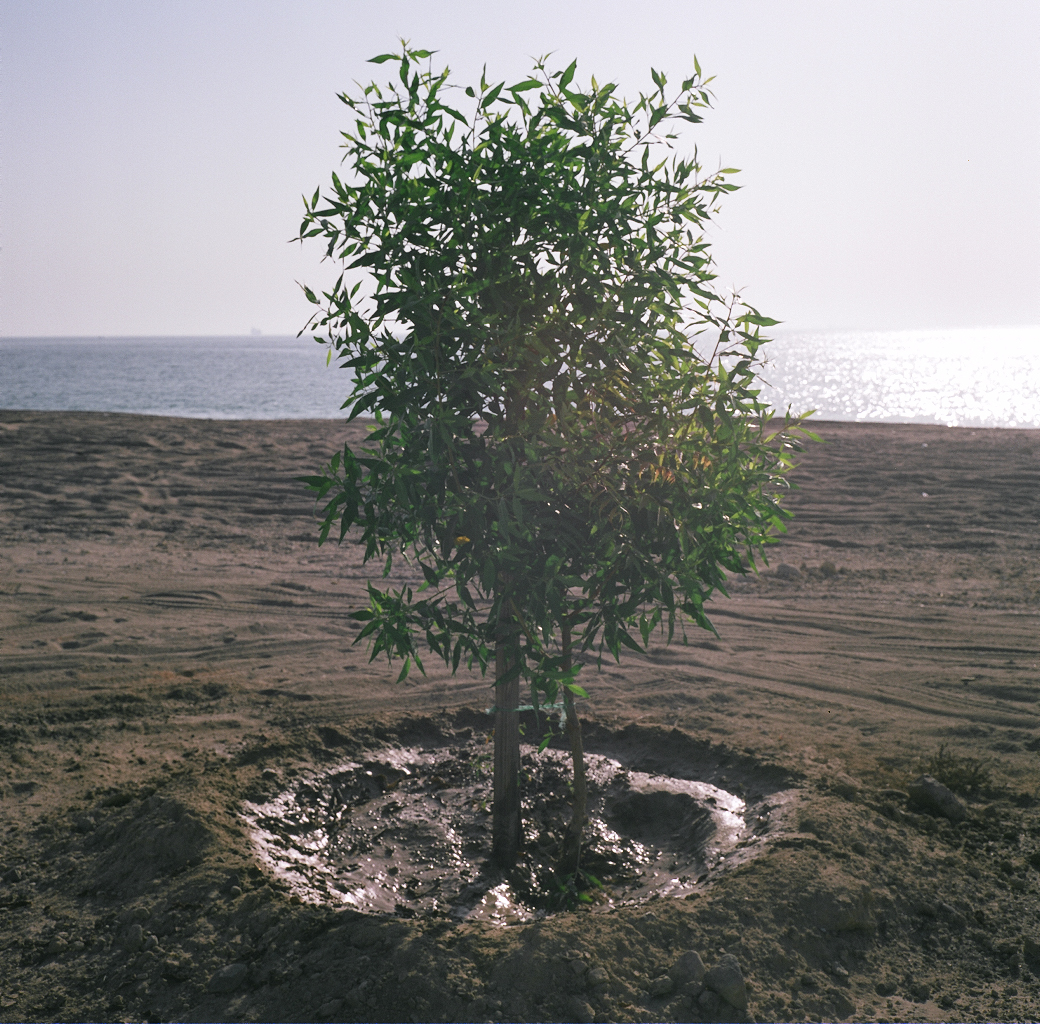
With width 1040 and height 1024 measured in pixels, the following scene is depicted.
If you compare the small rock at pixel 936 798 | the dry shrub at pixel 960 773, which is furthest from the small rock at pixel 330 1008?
the dry shrub at pixel 960 773

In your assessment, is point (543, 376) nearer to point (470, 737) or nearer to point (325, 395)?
point (470, 737)

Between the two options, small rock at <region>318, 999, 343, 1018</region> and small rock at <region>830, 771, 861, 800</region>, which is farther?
small rock at <region>830, 771, 861, 800</region>

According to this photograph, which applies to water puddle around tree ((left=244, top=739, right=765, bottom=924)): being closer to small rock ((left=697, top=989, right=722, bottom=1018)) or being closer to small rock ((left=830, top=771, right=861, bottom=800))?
small rock ((left=830, top=771, right=861, bottom=800))

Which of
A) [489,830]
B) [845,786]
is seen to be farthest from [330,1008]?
[845,786]

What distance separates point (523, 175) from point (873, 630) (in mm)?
6796

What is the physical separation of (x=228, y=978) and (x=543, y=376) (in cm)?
276

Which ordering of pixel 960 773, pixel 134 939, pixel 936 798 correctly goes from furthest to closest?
pixel 960 773, pixel 936 798, pixel 134 939

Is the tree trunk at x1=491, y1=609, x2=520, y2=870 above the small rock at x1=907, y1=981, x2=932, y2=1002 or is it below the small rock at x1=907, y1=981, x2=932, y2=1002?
above

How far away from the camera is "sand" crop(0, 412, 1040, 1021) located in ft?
11.0

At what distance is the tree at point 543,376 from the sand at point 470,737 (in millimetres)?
1249

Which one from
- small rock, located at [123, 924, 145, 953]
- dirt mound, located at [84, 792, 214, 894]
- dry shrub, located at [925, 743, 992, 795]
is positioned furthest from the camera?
dry shrub, located at [925, 743, 992, 795]

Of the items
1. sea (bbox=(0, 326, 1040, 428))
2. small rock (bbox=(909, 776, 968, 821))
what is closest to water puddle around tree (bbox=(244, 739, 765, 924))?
small rock (bbox=(909, 776, 968, 821))

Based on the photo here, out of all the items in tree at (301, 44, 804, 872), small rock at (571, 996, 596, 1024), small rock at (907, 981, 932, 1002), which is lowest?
small rock at (907, 981, 932, 1002)

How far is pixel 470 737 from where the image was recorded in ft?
20.0
